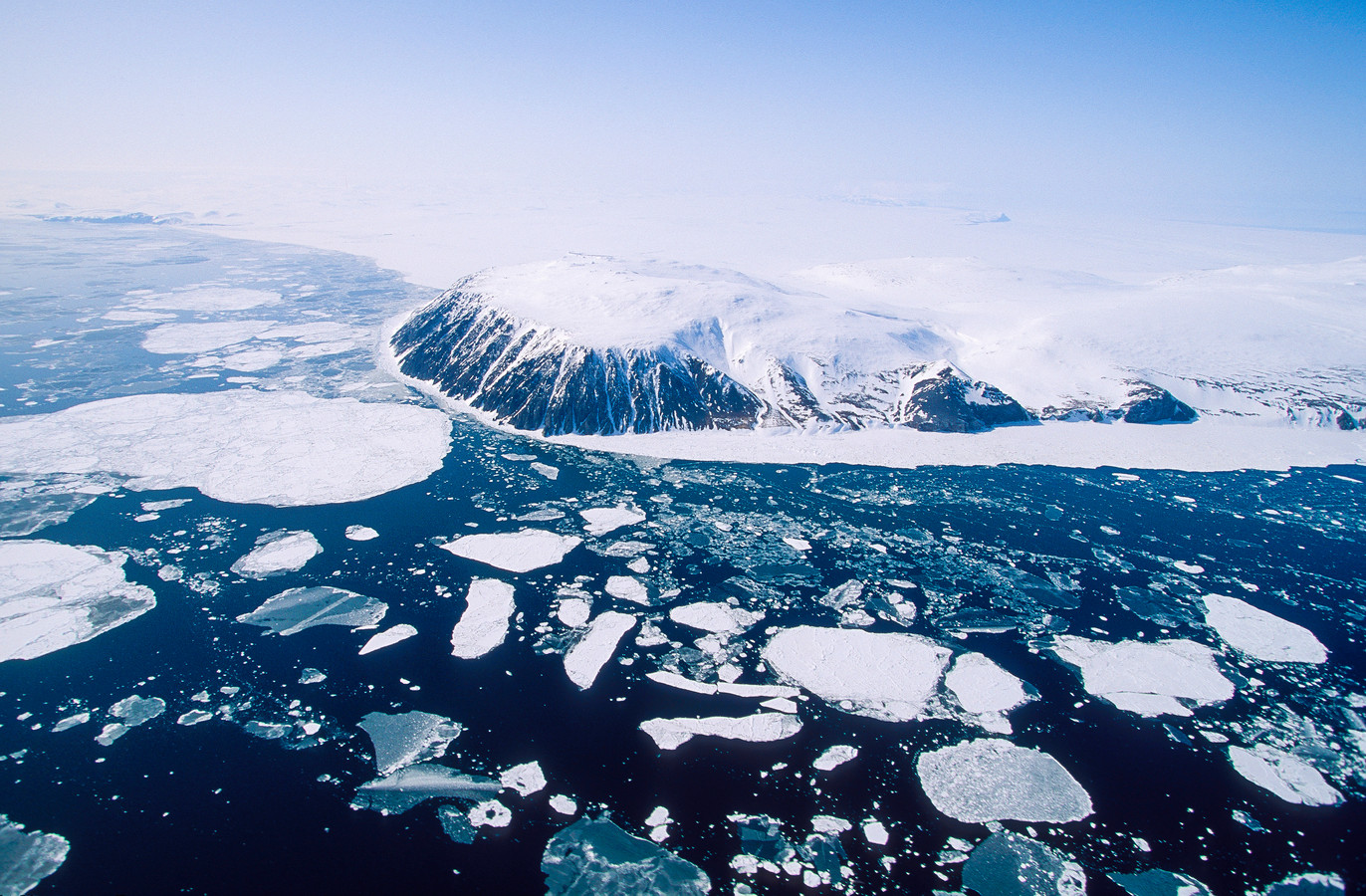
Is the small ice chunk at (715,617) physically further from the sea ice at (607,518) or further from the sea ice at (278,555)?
the sea ice at (278,555)

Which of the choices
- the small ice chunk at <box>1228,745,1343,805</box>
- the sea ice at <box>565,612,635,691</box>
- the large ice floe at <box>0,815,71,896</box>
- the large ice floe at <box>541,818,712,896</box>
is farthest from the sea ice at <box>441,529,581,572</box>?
the small ice chunk at <box>1228,745,1343,805</box>

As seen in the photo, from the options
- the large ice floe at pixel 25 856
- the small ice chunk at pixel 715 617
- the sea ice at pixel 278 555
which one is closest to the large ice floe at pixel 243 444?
the sea ice at pixel 278 555

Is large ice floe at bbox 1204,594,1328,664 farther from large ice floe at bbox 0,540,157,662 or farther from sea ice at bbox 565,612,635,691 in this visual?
large ice floe at bbox 0,540,157,662

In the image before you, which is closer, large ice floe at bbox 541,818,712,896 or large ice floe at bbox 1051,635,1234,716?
large ice floe at bbox 541,818,712,896

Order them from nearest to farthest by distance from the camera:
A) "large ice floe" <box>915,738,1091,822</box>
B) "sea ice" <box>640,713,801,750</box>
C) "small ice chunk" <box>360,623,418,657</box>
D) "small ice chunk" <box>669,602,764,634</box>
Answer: "large ice floe" <box>915,738,1091,822</box>, "sea ice" <box>640,713,801,750</box>, "small ice chunk" <box>360,623,418,657</box>, "small ice chunk" <box>669,602,764,634</box>

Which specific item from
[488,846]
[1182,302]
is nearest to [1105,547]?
[488,846]

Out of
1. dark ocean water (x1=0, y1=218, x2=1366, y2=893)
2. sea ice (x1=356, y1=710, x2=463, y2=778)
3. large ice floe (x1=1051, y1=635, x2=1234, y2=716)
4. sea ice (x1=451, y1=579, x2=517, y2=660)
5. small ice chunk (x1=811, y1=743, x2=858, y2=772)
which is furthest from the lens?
sea ice (x1=451, y1=579, x2=517, y2=660)

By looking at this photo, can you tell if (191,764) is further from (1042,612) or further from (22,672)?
(1042,612)

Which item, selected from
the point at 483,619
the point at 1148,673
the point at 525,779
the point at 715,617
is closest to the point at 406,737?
the point at 525,779
